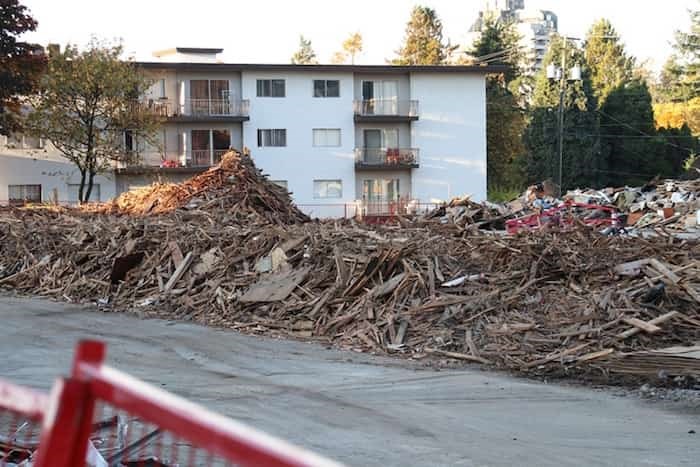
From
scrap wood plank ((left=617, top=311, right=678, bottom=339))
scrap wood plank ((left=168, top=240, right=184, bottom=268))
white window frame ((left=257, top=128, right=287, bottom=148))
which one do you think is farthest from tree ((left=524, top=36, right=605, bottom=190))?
scrap wood plank ((left=617, top=311, right=678, bottom=339))

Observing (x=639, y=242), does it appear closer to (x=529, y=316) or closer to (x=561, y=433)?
(x=529, y=316)

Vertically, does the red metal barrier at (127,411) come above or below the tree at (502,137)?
below

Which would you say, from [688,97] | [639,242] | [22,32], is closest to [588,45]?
[688,97]

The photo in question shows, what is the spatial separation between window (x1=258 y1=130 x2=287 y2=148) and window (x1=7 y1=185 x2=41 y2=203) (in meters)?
13.3

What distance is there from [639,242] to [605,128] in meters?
54.6

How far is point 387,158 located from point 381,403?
149ft

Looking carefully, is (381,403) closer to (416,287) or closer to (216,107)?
(416,287)

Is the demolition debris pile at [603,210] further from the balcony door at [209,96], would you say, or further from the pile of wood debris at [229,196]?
the balcony door at [209,96]

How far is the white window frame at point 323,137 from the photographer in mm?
53500

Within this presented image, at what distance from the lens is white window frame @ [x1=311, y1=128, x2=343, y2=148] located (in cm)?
5350

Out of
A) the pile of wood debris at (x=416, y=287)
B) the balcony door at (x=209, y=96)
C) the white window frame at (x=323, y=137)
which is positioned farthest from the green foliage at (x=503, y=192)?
the pile of wood debris at (x=416, y=287)

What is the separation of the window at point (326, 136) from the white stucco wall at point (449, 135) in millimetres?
5037

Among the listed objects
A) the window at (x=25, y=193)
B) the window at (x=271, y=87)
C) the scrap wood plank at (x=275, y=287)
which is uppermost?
the window at (x=271, y=87)

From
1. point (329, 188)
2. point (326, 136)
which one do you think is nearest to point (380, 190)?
point (329, 188)
